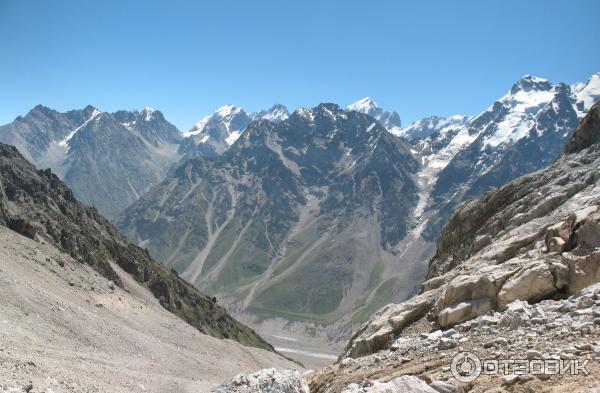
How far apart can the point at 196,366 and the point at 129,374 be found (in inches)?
978

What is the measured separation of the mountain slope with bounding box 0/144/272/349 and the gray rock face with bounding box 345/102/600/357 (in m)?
96.3

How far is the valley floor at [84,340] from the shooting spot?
46.8 m

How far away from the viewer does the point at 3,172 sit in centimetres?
15612

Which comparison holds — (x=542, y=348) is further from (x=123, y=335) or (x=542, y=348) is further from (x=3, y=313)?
(x=123, y=335)

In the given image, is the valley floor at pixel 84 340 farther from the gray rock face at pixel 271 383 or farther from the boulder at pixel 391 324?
the boulder at pixel 391 324

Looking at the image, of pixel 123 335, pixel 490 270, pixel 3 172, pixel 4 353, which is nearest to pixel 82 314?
pixel 123 335

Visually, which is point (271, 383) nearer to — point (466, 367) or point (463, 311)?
point (466, 367)

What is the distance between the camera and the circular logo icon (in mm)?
18172

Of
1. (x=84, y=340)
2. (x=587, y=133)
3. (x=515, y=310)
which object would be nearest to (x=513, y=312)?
(x=515, y=310)

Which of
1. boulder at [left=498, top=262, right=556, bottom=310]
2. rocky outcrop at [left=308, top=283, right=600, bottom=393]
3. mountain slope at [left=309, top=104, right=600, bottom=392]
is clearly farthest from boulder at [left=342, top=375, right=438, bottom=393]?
boulder at [left=498, top=262, right=556, bottom=310]

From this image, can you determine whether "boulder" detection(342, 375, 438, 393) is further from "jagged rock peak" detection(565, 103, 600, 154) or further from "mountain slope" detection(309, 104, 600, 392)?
"jagged rock peak" detection(565, 103, 600, 154)

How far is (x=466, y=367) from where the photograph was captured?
19.0 metres

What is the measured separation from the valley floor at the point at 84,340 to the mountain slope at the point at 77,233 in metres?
13.7

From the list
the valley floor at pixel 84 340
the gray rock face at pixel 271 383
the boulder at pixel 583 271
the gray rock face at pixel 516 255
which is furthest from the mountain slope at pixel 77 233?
the boulder at pixel 583 271
